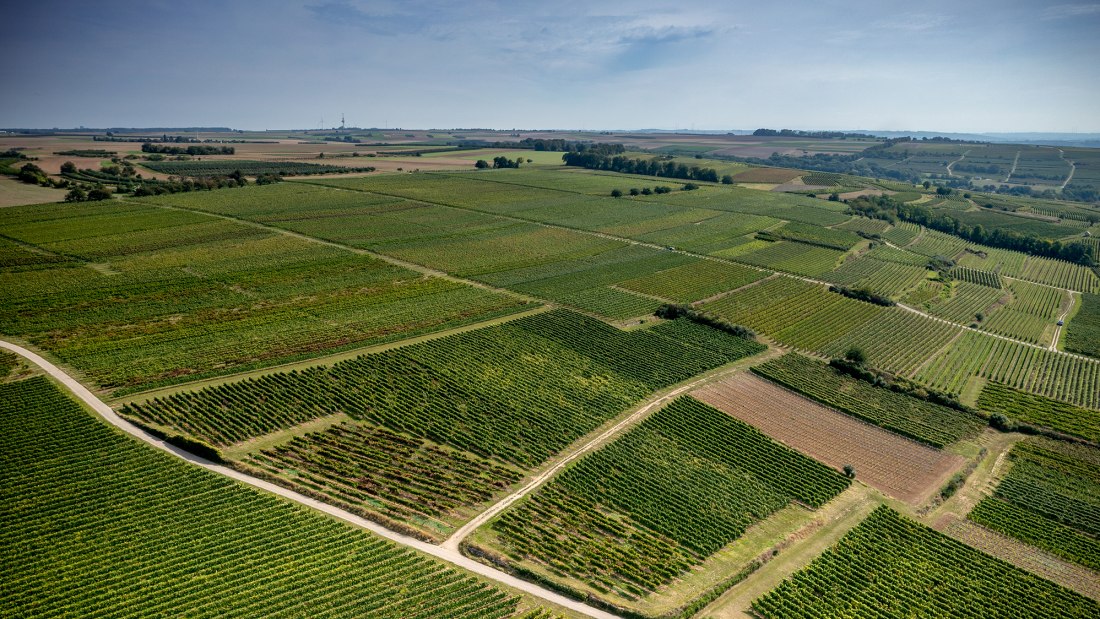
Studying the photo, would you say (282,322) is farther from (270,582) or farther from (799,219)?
(799,219)

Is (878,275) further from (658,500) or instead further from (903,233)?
(658,500)

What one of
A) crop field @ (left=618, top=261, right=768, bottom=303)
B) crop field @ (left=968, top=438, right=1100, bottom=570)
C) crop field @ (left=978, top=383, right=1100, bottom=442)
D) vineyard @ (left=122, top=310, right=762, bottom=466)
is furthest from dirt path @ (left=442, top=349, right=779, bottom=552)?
crop field @ (left=968, top=438, right=1100, bottom=570)

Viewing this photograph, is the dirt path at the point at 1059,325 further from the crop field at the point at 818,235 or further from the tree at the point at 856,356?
the crop field at the point at 818,235

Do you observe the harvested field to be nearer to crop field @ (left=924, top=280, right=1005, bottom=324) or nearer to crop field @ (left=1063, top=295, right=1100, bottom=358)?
crop field @ (left=1063, top=295, right=1100, bottom=358)

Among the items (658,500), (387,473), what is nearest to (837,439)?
(658,500)

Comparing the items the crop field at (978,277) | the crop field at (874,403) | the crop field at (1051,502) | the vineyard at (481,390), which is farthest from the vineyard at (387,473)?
the crop field at (978,277)

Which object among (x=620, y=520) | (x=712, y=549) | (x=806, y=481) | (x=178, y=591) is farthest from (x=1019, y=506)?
(x=178, y=591)

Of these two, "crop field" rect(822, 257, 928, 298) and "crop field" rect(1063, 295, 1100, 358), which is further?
"crop field" rect(822, 257, 928, 298)
